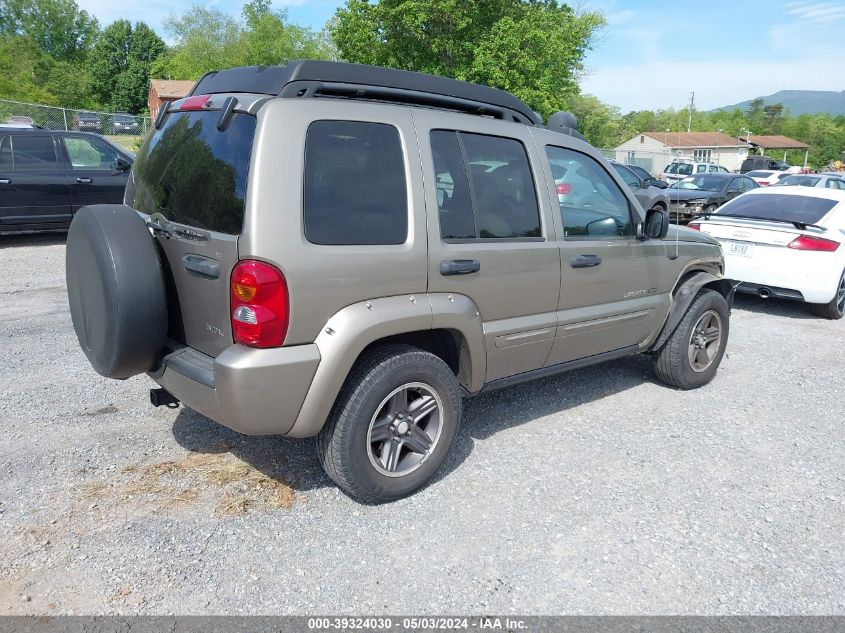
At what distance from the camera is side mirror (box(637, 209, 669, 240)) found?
14.1 feet

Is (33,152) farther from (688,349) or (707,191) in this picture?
(707,191)

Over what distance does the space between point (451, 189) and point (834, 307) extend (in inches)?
247

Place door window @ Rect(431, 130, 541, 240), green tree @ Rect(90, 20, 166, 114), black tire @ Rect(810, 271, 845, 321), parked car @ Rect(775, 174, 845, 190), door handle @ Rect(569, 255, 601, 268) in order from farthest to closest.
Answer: green tree @ Rect(90, 20, 166, 114) → parked car @ Rect(775, 174, 845, 190) → black tire @ Rect(810, 271, 845, 321) → door handle @ Rect(569, 255, 601, 268) → door window @ Rect(431, 130, 541, 240)

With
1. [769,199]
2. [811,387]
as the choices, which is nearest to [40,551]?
[811,387]

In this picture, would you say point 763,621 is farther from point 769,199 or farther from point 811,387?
point 769,199

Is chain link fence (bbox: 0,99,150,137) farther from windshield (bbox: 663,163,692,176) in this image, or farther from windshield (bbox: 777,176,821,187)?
windshield (bbox: 663,163,692,176)

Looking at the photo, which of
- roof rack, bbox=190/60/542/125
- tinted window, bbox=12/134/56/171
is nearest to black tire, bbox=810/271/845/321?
roof rack, bbox=190/60/542/125

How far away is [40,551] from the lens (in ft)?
9.30

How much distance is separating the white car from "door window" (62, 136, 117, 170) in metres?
8.88

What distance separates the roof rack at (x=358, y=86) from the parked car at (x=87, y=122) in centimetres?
2163

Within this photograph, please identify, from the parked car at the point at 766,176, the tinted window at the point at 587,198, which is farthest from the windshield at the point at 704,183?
the tinted window at the point at 587,198

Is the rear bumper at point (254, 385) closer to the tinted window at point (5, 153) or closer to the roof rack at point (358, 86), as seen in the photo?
the roof rack at point (358, 86)

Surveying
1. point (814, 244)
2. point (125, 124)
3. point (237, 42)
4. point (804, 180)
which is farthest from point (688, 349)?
point (237, 42)

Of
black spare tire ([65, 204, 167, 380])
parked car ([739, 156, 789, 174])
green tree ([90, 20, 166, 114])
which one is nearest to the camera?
black spare tire ([65, 204, 167, 380])
